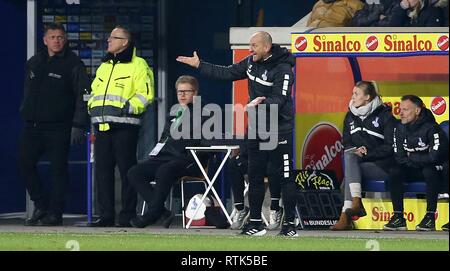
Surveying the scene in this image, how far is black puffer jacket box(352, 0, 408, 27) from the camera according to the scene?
59.4 feet

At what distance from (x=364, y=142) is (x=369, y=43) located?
1042 millimetres

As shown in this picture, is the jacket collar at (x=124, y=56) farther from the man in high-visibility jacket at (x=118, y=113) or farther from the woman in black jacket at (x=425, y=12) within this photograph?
the woman in black jacket at (x=425, y=12)

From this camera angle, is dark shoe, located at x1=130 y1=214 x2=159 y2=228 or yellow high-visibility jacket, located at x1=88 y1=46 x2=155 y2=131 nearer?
dark shoe, located at x1=130 y1=214 x2=159 y2=228

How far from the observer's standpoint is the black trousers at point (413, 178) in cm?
1698

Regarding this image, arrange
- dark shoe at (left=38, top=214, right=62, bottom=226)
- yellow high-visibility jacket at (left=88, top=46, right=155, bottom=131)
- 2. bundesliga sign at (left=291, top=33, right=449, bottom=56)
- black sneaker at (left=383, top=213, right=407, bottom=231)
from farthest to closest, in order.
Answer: dark shoe at (left=38, top=214, right=62, bottom=226), yellow high-visibility jacket at (left=88, top=46, right=155, bottom=131), 2. bundesliga sign at (left=291, top=33, right=449, bottom=56), black sneaker at (left=383, top=213, right=407, bottom=231)

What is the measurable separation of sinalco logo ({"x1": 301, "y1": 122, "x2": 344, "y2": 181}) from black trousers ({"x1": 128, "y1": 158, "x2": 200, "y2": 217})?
4.19 feet

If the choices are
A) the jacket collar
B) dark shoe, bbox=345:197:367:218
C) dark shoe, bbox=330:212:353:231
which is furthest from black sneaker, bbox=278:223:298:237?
the jacket collar

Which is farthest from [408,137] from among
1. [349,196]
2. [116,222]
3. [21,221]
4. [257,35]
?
[21,221]

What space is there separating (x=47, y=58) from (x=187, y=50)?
238 centimetres

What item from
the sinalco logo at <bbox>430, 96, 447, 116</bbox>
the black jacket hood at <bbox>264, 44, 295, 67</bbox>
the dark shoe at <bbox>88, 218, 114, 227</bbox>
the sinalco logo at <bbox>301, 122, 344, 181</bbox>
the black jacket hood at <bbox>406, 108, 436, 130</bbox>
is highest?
the black jacket hood at <bbox>264, 44, 295, 67</bbox>

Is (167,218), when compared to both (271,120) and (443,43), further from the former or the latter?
(443,43)

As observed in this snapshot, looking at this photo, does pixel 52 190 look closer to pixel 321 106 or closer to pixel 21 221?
pixel 21 221

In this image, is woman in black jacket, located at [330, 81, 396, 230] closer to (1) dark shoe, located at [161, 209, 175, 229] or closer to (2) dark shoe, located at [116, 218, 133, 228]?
(1) dark shoe, located at [161, 209, 175, 229]
